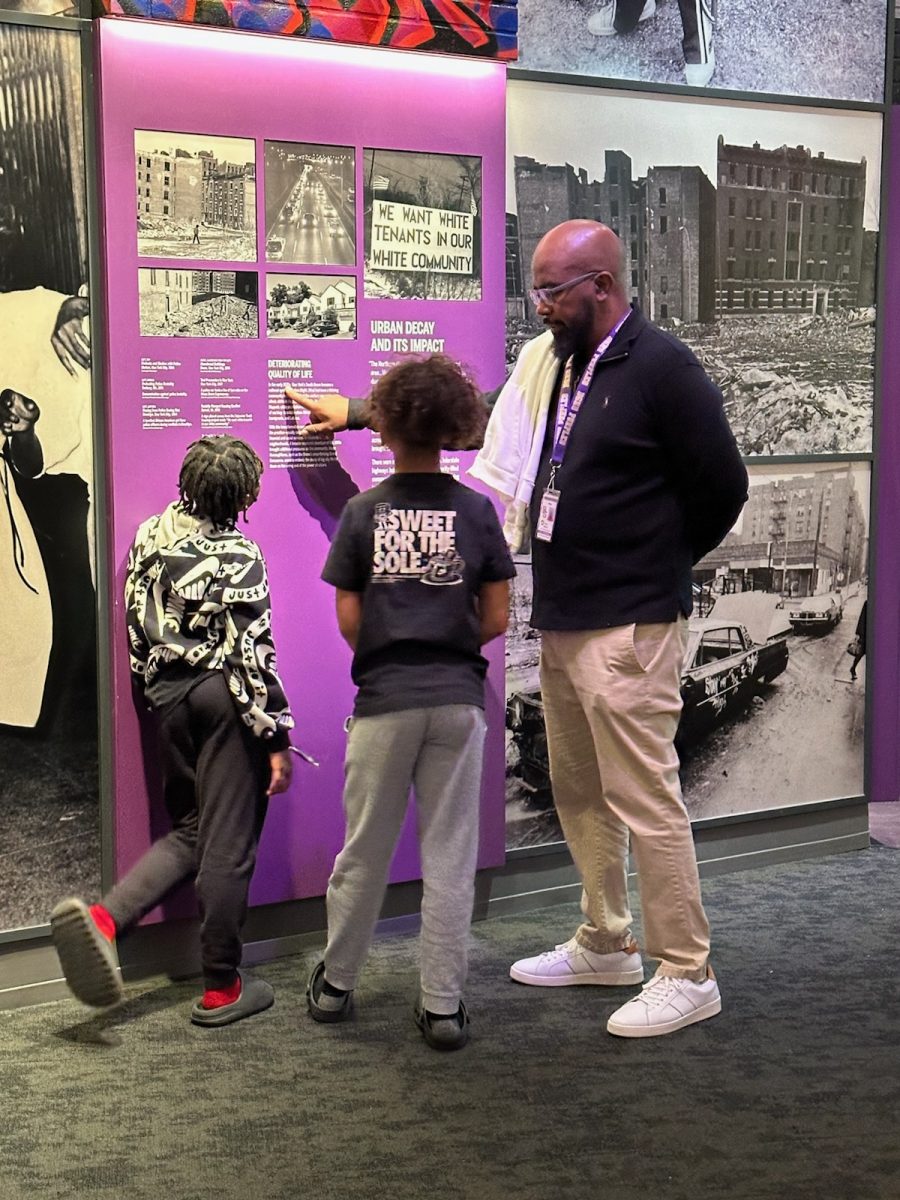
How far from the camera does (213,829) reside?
11.1 feet

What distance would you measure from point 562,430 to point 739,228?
4.83 feet

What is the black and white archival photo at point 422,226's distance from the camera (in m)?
3.75

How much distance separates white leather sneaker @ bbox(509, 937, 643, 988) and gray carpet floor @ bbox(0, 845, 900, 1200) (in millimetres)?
36

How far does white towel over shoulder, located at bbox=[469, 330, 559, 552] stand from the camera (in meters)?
3.52

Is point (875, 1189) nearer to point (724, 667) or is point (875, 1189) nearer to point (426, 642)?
point (426, 642)

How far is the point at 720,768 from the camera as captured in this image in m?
4.66

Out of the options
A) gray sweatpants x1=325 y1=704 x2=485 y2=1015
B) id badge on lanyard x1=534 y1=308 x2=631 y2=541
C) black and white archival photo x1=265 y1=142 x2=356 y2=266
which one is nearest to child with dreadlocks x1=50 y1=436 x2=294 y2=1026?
gray sweatpants x1=325 y1=704 x2=485 y2=1015

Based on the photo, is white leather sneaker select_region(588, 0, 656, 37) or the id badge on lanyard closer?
the id badge on lanyard

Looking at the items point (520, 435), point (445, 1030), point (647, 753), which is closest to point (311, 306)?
point (520, 435)

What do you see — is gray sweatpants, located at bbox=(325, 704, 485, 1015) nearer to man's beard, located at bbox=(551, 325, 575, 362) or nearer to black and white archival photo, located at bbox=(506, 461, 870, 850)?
man's beard, located at bbox=(551, 325, 575, 362)

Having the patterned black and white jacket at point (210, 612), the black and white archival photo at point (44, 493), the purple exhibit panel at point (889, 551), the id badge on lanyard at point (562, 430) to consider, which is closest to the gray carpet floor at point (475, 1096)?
the black and white archival photo at point (44, 493)

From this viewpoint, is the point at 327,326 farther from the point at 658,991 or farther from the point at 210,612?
the point at 658,991

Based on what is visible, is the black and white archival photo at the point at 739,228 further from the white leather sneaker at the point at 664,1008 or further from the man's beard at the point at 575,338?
the white leather sneaker at the point at 664,1008

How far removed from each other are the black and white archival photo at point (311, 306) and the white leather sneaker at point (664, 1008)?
1743mm
